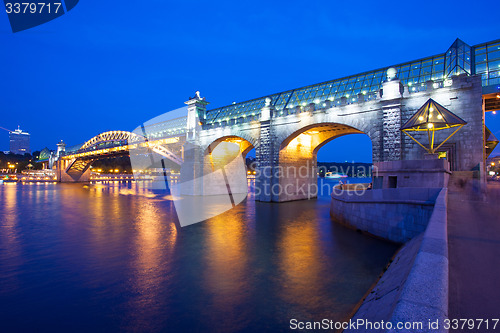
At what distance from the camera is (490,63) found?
1501cm

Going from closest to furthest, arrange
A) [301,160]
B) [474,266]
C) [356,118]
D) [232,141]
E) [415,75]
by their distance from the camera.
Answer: [474,266]
[356,118]
[415,75]
[301,160]
[232,141]

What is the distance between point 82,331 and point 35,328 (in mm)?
870

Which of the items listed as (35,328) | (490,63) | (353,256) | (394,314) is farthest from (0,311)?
(490,63)

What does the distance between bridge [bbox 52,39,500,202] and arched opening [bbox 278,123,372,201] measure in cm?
9

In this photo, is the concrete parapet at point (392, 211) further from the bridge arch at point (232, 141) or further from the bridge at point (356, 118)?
the bridge arch at point (232, 141)

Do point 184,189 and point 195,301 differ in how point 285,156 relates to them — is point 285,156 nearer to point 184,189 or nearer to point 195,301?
point 184,189

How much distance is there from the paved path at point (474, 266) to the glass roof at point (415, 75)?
12.1m

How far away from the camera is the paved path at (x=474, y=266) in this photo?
285cm

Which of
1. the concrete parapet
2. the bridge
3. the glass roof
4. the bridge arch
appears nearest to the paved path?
the concrete parapet

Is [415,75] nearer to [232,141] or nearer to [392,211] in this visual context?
[392,211]

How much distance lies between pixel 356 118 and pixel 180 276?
1564cm

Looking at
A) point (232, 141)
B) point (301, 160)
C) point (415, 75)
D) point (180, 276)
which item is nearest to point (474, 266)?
point (180, 276)

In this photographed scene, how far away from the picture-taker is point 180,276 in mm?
7020

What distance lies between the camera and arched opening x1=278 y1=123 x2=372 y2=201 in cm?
2338
